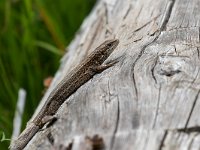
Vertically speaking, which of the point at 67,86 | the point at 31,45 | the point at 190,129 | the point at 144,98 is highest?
the point at 31,45

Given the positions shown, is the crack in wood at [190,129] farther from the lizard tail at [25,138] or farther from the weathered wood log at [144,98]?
the lizard tail at [25,138]

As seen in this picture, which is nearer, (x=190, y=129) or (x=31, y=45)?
(x=190, y=129)

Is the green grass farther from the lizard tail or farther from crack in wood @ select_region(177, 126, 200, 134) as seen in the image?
crack in wood @ select_region(177, 126, 200, 134)

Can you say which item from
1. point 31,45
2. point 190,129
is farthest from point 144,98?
point 31,45

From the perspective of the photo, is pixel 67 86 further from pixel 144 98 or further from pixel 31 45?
pixel 31 45

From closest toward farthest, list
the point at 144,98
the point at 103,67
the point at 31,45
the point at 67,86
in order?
the point at 144,98, the point at 103,67, the point at 67,86, the point at 31,45

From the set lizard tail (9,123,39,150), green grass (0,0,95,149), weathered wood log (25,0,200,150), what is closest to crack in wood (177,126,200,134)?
weathered wood log (25,0,200,150)

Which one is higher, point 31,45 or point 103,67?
point 31,45
